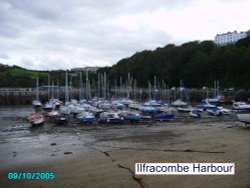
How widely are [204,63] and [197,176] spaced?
97841 mm

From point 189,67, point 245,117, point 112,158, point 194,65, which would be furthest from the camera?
point 189,67

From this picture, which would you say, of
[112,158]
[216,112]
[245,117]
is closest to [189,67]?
[216,112]

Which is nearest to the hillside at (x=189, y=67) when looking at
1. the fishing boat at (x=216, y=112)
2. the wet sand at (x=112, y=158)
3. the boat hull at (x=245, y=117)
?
the fishing boat at (x=216, y=112)

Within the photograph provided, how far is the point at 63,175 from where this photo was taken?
1568 centimetres

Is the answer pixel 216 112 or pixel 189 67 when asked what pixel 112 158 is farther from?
pixel 189 67

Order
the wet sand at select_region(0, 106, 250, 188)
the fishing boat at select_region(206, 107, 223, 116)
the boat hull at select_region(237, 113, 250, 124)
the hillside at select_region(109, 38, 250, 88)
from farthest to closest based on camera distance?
the hillside at select_region(109, 38, 250, 88), the fishing boat at select_region(206, 107, 223, 116), the boat hull at select_region(237, 113, 250, 124), the wet sand at select_region(0, 106, 250, 188)

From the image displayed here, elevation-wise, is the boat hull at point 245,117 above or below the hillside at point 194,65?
below

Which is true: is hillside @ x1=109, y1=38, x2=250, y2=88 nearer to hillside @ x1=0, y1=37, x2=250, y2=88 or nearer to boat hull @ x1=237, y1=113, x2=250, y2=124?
hillside @ x1=0, y1=37, x2=250, y2=88

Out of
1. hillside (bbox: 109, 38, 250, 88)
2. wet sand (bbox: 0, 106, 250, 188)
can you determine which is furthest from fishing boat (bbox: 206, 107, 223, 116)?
hillside (bbox: 109, 38, 250, 88)

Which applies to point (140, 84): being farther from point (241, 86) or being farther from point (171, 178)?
point (171, 178)

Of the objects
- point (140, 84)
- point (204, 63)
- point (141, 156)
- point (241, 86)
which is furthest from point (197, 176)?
point (140, 84)

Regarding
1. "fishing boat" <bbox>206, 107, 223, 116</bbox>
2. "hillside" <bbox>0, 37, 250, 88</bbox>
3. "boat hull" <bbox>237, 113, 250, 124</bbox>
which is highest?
"hillside" <bbox>0, 37, 250, 88</bbox>

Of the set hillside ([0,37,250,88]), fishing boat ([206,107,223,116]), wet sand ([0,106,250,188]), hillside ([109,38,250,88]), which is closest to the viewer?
wet sand ([0,106,250,188])

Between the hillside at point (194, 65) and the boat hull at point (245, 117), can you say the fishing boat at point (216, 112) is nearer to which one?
the boat hull at point (245, 117)
